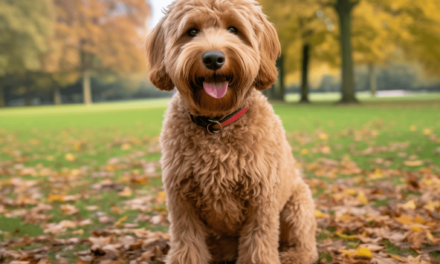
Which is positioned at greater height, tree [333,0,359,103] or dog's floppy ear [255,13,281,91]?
tree [333,0,359,103]

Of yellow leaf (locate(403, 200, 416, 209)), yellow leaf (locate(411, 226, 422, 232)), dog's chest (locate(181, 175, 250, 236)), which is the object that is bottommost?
yellow leaf (locate(403, 200, 416, 209))

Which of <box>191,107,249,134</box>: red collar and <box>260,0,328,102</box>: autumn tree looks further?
<box>260,0,328,102</box>: autumn tree

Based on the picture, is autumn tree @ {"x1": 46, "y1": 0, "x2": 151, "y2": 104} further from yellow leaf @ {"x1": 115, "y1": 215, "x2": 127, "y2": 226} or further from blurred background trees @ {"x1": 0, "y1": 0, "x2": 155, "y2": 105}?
yellow leaf @ {"x1": 115, "y1": 215, "x2": 127, "y2": 226}

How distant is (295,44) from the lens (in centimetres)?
2425

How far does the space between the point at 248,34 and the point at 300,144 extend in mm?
5978

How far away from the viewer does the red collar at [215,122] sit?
2.49 metres

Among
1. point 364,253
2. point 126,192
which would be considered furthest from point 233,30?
point 126,192

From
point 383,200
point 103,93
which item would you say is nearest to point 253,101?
point 383,200

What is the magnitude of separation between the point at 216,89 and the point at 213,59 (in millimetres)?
219

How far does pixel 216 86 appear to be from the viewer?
2.38 m

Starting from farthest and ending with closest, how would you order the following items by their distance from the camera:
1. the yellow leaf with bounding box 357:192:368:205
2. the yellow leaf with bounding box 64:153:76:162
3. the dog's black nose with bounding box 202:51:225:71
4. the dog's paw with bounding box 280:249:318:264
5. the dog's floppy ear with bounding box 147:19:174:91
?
the yellow leaf with bounding box 64:153:76:162 → the yellow leaf with bounding box 357:192:368:205 → the dog's paw with bounding box 280:249:318:264 → the dog's floppy ear with bounding box 147:19:174:91 → the dog's black nose with bounding box 202:51:225:71

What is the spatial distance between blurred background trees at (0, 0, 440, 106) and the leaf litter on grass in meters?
13.9

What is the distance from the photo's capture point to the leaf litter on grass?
304 centimetres

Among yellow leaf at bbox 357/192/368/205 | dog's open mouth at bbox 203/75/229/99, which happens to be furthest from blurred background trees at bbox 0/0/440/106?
dog's open mouth at bbox 203/75/229/99
